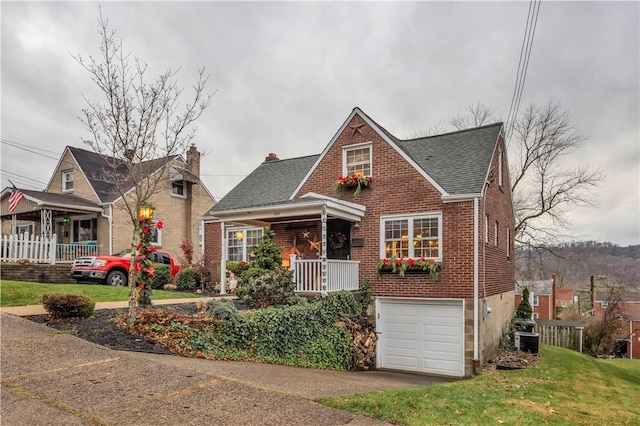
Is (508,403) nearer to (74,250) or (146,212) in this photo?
(146,212)

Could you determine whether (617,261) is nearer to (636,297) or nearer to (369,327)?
(636,297)

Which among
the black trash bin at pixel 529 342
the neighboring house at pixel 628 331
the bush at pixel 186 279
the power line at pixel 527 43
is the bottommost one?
the neighboring house at pixel 628 331

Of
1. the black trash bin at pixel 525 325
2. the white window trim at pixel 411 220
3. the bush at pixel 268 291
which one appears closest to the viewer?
the bush at pixel 268 291

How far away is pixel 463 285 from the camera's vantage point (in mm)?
11961

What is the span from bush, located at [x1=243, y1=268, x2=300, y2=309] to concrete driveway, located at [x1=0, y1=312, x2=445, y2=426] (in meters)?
3.21

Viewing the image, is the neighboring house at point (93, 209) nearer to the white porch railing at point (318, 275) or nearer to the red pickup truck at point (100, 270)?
the red pickup truck at point (100, 270)

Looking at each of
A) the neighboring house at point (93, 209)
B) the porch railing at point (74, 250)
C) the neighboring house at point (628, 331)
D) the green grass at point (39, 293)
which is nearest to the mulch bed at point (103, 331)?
the green grass at point (39, 293)

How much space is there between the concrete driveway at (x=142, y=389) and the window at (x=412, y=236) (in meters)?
6.52

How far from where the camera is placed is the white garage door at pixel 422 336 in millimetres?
12148

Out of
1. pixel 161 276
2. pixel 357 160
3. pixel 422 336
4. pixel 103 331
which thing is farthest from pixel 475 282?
pixel 161 276

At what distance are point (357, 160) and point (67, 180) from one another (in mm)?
19085

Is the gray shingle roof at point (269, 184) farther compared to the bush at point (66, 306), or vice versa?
the gray shingle roof at point (269, 184)

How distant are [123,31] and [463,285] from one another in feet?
37.6

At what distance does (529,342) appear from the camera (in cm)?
1513
